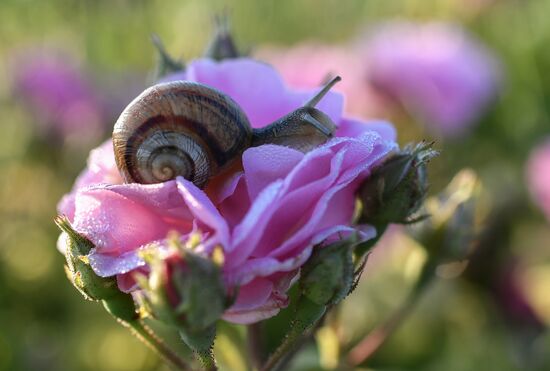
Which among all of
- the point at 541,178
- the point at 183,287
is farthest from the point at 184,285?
the point at 541,178

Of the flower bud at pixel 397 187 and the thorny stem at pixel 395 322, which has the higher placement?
the flower bud at pixel 397 187

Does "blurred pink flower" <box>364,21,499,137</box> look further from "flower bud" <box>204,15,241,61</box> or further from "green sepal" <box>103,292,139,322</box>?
"green sepal" <box>103,292,139,322</box>

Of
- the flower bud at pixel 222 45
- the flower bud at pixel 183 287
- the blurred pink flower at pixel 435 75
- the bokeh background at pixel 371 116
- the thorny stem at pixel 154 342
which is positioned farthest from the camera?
the blurred pink flower at pixel 435 75

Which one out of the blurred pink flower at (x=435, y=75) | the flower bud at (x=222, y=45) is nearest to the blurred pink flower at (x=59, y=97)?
the blurred pink flower at (x=435, y=75)

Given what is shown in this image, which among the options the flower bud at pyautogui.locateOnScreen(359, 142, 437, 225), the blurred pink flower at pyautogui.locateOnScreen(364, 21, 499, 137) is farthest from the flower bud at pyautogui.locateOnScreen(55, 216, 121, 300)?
the blurred pink flower at pyautogui.locateOnScreen(364, 21, 499, 137)

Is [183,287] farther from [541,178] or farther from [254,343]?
[541,178]

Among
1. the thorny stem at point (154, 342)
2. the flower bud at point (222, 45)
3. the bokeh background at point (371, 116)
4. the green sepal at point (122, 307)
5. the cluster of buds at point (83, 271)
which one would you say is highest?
the flower bud at point (222, 45)

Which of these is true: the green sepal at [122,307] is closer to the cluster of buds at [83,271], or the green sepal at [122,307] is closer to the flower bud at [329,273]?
the cluster of buds at [83,271]

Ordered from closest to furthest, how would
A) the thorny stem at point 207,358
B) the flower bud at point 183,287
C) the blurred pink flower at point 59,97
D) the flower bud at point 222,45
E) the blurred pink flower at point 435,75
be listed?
the flower bud at point 183,287 < the thorny stem at point 207,358 < the flower bud at point 222,45 < the blurred pink flower at point 59,97 < the blurred pink flower at point 435,75
